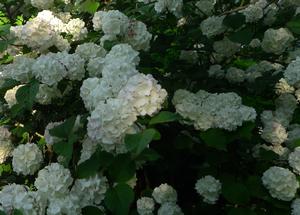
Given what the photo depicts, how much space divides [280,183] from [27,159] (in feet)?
3.99

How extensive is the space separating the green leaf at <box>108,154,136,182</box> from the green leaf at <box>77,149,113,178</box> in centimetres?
3

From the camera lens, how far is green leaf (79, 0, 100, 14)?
10.9 ft

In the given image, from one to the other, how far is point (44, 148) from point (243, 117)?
1065mm

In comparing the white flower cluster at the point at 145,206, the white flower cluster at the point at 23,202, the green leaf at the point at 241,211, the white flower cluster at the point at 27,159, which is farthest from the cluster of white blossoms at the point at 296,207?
the white flower cluster at the point at 27,159

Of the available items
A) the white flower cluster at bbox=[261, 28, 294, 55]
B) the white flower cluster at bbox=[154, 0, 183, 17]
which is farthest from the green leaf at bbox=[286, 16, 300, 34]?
the white flower cluster at bbox=[154, 0, 183, 17]

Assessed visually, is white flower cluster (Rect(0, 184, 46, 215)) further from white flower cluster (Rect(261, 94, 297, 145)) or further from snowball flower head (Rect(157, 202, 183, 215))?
white flower cluster (Rect(261, 94, 297, 145))

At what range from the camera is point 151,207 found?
2.27 meters

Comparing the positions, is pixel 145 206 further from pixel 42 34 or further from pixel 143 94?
pixel 42 34

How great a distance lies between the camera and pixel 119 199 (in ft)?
6.36

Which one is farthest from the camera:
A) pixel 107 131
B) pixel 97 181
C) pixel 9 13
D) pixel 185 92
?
pixel 9 13

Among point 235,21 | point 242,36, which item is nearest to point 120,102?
point 242,36

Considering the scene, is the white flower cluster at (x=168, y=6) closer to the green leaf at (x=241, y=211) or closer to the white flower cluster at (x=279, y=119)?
the white flower cluster at (x=279, y=119)

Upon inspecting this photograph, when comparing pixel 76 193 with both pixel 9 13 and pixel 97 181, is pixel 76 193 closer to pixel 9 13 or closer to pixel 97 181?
pixel 97 181

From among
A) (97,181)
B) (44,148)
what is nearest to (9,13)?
(44,148)
